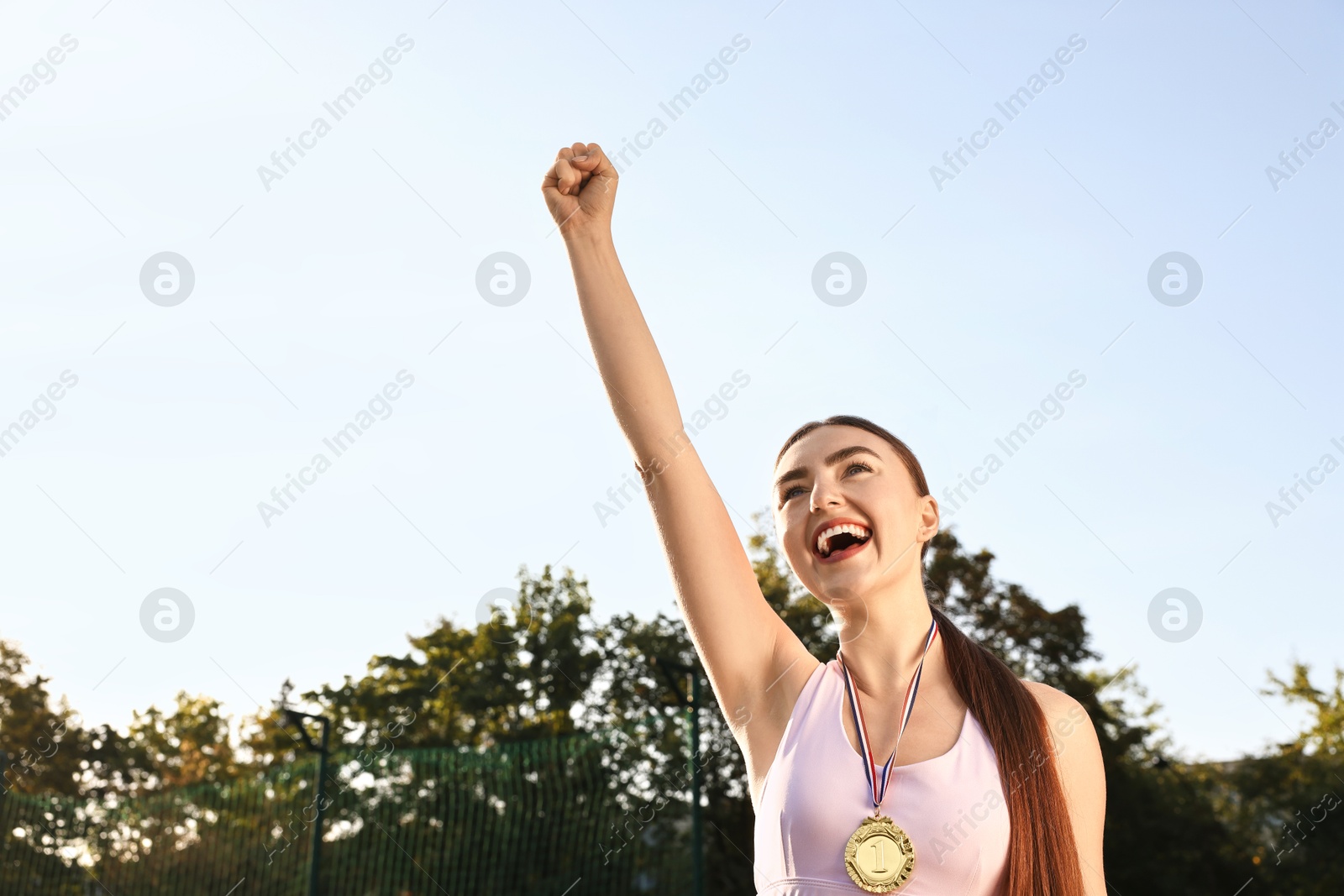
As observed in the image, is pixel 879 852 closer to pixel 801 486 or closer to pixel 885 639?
pixel 885 639

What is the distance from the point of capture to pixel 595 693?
1784 cm

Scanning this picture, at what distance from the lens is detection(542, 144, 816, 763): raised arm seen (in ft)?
7.46

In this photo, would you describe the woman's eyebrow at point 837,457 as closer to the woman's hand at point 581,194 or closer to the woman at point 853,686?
the woman at point 853,686

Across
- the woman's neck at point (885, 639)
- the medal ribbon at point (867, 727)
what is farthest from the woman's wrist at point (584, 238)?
the medal ribbon at point (867, 727)

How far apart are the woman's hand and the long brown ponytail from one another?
1.17 m

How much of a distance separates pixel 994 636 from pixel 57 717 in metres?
19.9

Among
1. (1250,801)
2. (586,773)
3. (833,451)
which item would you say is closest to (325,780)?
(586,773)

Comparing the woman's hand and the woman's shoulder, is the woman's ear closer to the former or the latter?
the woman's shoulder

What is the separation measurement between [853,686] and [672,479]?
1.88 ft

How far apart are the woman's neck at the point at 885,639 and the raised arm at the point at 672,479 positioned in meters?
0.12

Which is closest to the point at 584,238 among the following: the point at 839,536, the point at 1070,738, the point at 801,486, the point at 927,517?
the point at 801,486

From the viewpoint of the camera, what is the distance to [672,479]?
227 centimetres

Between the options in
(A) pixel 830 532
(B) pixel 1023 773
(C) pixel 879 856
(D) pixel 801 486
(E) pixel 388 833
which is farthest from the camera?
(E) pixel 388 833

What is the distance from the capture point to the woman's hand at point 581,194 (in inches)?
90.0
